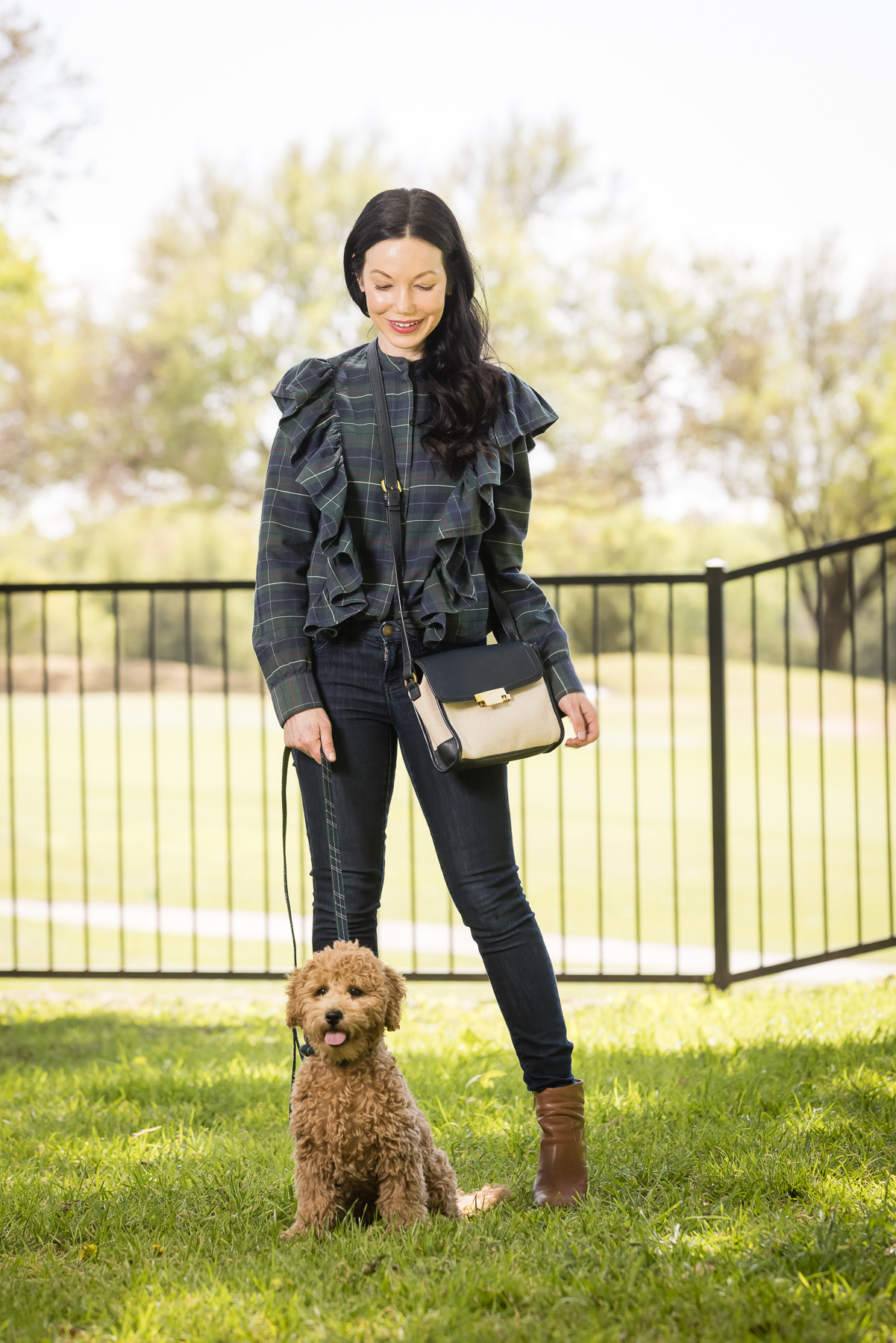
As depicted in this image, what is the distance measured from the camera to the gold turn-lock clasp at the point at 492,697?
6.64ft

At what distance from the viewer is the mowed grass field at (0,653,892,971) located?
20.3 feet

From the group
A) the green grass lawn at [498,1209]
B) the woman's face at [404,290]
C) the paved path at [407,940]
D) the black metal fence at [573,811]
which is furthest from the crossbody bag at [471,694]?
the paved path at [407,940]

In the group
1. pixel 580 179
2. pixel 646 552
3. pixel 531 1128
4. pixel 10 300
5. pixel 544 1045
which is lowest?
pixel 531 1128

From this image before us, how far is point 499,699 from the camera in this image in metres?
2.04

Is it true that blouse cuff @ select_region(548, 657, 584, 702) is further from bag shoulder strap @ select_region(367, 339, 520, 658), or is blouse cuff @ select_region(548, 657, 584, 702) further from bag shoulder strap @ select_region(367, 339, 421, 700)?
bag shoulder strap @ select_region(367, 339, 421, 700)

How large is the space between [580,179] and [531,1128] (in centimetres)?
2701

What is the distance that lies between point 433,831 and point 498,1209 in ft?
2.32

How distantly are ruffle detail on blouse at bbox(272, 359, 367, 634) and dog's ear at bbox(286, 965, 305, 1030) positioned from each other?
65 centimetres

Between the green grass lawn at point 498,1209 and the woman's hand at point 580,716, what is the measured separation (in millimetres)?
874

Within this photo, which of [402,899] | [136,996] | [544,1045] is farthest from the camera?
[402,899]

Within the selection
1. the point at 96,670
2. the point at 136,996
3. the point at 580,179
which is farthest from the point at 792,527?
the point at 136,996

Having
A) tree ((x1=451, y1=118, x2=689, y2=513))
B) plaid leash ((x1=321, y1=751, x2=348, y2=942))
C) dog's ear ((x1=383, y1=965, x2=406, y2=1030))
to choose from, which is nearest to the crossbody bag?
plaid leash ((x1=321, y1=751, x2=348, y2=942))

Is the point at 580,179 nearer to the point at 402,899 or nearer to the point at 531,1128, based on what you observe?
the point at 402,899

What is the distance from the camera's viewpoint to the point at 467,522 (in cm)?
210
